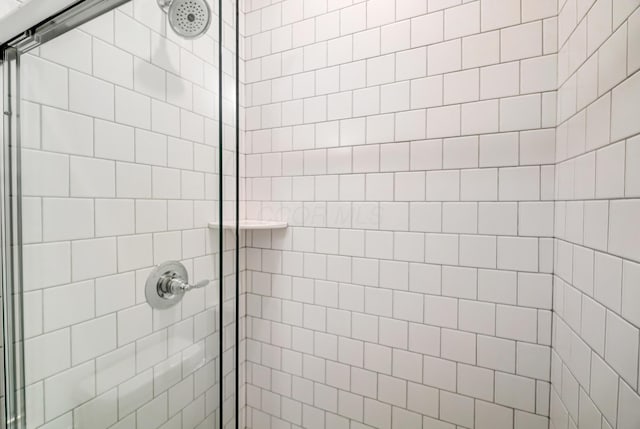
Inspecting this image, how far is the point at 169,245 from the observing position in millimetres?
817

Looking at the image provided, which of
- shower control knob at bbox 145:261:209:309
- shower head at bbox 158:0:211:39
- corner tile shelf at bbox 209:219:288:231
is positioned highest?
shower head at bbox 158:0:211:39

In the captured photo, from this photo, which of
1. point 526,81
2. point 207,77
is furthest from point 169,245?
point 526,81

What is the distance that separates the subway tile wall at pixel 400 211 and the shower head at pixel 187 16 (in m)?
0.56

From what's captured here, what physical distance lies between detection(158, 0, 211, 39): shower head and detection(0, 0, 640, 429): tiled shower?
2 centimetres

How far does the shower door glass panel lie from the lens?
722 millimetres

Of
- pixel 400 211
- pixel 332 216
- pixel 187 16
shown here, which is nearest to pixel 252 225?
pixel 332 216

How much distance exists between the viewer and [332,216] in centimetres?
127

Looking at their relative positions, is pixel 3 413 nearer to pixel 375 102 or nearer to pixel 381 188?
pixel 381 188

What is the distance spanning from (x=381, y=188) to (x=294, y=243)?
1.54 feet

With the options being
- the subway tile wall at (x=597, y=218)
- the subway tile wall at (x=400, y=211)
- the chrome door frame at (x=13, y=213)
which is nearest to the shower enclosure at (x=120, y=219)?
the chrome door frame at (x=13, y=213)

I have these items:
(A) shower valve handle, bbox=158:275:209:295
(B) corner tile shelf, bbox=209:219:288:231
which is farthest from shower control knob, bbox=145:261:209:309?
(B) corner tile shelf, bbox=209:219:288:231

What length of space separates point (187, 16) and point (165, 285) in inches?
30.3

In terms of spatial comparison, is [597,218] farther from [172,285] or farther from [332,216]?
[172,285]

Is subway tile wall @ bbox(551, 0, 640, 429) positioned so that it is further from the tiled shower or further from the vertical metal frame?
the vertical metal frame
